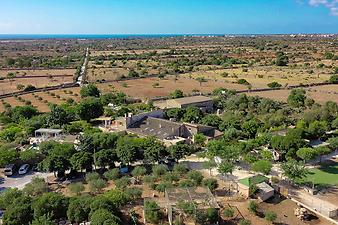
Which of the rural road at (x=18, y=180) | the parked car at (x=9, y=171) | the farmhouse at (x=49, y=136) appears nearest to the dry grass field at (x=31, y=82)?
the farmhouse at (x=49, y=136)

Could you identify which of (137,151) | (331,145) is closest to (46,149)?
(137,151)

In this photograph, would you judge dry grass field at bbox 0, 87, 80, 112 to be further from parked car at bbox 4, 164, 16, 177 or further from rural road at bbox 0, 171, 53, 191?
rural road at bbox 0, 171, 53, 191

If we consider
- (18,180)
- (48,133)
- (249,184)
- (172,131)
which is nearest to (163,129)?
(172,131)

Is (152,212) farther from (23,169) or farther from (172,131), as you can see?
(172,131)

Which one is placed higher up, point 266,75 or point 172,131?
point 266,75

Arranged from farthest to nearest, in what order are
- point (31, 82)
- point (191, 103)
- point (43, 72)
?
point (43, 72)
point (31, 82)
point (191, 103)

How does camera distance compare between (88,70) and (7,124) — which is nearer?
(7,124)

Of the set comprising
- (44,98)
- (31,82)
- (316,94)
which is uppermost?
(316,94)

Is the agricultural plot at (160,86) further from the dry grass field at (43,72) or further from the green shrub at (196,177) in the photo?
the green shrub at (196,177)

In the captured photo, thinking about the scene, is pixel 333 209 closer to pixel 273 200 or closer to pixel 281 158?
pixel 273 200
